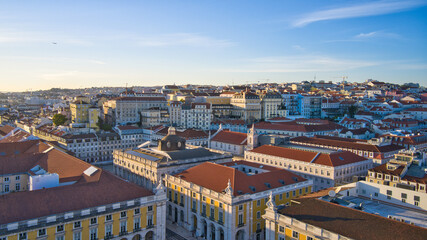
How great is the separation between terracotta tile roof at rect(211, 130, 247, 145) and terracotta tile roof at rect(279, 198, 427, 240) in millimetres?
52199

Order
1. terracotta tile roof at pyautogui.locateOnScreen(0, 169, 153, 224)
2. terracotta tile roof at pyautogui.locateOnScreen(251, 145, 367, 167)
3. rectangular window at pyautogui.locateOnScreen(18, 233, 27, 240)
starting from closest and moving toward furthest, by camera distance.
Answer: rectangular window at pyautogui.locateOnScreen(18, 233, 27, 240) < terracotta tile roof at pyautogui.locateOnScreen(0, 169, 153, 224) < terracotta tile roof at pyautogui.locateOnScreen(251, 145, 367, 167)

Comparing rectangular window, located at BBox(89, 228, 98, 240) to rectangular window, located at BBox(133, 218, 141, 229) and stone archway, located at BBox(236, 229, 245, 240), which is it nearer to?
rectangular window, located at BBox(133, 218, 141, 229)

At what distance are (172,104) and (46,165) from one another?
247 ft

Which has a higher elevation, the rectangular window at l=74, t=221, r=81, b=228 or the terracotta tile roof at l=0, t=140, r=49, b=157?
the terracotta tile roof at l=0, t=140, r=49, b=157

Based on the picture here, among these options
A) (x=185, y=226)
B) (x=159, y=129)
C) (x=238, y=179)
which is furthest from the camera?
(x=159, y=129)

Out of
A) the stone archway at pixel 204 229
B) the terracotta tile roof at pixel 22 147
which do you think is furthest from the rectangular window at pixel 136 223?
the terracotta tile roof at pixel 22 147

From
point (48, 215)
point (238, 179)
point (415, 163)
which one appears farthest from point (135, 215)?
point (415, 163)

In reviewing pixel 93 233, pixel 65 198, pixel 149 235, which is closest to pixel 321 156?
pixel 149 235

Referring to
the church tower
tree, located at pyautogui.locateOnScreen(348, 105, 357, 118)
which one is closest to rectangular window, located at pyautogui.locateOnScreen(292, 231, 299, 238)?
the church tower

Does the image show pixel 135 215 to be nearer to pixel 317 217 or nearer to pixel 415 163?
pixel 317 217

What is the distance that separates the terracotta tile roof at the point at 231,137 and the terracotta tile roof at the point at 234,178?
1409 inches

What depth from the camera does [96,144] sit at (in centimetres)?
10012

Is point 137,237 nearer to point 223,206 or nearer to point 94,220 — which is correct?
point 94,220

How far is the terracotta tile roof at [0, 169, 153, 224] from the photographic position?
116ft
